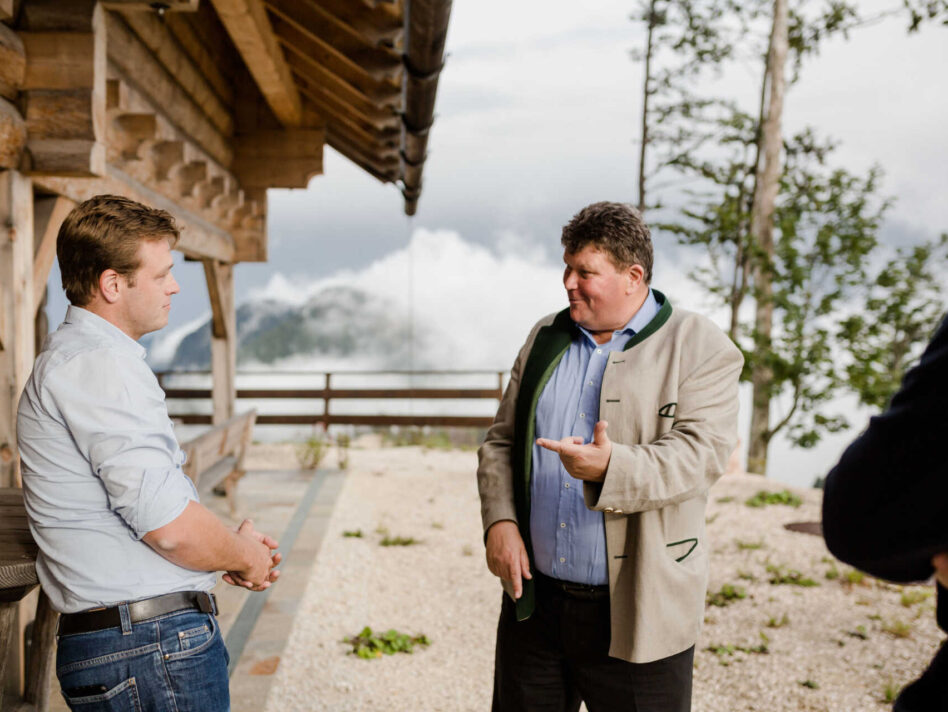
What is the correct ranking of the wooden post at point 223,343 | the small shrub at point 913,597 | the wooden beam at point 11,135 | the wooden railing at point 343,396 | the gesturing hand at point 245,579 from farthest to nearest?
1. the wooden railing at point 343,396
2. the wooden post at point 223,343
3. the small shrub at point 913,597
4. the wooden beam at point 11,135
5. the gesturing hand at point 245,579

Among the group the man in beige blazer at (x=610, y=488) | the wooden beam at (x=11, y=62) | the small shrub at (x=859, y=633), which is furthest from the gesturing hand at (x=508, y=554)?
the small shrub at (x=859, y=633)

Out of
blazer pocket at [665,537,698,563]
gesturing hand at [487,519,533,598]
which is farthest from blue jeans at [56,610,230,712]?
blazer pocket at [665,537,698,563]

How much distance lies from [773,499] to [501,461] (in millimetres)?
5942

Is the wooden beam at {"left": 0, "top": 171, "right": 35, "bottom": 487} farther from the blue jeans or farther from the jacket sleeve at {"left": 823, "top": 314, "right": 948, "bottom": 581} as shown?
the jacket sleeve at {"left": 823, "top": 314, "right": 948, "bottom": 581}

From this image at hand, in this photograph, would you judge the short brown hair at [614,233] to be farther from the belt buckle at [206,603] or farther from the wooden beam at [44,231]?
the wooden beam at [44,231]

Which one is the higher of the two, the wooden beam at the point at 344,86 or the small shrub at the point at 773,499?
the wooden beam at the point at 344,86

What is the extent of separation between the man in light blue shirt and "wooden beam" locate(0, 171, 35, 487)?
5.16 feet

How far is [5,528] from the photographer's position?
1843 millimetres

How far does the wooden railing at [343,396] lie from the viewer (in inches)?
433

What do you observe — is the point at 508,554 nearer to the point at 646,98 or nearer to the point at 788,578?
the point at 788,578

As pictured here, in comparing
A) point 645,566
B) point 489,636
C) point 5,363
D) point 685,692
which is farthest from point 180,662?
point 489,636

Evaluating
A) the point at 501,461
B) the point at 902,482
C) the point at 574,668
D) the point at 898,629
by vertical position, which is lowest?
the point at 898,629

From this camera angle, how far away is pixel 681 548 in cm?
A: 182

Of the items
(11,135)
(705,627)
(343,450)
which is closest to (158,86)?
(11,135)
